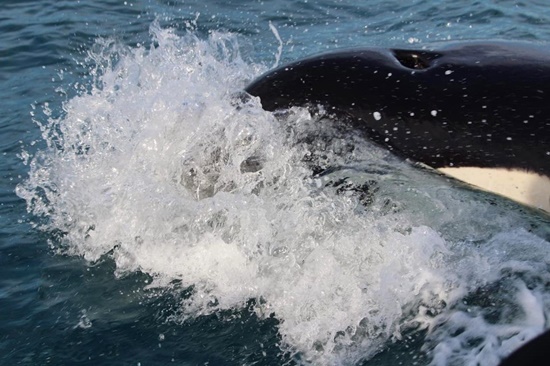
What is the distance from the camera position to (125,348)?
5.43 m

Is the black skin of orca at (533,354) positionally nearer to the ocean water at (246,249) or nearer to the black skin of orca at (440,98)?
the ocean water at (246,249)

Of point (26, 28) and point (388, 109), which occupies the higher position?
point (388, 109)

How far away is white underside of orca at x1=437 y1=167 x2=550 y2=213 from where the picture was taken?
517 cm

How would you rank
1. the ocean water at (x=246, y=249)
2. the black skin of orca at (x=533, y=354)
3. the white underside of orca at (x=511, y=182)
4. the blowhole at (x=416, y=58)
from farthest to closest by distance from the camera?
the blowhole at (x=416, y=58) < the ocean water at (x=246, y=249) < the white underside of orca at (x=511, y=182) < the black skin of orca at (x=533, y=354)

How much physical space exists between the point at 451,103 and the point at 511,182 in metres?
0.61

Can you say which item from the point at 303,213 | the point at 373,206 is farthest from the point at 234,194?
the point at 373,206

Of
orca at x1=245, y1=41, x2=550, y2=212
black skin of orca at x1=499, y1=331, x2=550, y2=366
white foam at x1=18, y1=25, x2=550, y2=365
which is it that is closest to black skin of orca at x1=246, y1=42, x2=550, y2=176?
orca at x1=245, y1=41, x2=550, y2=212

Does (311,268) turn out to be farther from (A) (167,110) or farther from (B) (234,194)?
(A) (167,110)

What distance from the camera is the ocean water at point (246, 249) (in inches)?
211

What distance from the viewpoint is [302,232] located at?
607cm

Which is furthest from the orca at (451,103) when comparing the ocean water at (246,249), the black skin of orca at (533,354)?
the black skin of orca at (533,354)

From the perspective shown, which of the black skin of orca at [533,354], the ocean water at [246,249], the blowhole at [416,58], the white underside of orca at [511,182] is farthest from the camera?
the blowhole at [416,58]

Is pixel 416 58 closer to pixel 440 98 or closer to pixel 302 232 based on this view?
pixel 440 98

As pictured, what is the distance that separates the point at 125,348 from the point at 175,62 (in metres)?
3.16
